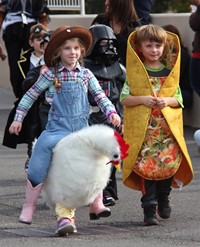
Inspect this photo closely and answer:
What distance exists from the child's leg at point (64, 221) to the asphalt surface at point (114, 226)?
0.06 metres

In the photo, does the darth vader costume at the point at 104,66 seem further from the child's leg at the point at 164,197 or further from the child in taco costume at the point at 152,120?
the child's leg at the point at 164,197

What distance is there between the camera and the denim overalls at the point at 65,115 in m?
7.50

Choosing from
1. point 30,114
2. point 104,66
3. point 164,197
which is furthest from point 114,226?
point 30,114

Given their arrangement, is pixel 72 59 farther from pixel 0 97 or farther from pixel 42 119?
pixel 0 97

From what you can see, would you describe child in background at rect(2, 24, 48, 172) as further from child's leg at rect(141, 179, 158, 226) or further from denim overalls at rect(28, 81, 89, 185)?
child's leg at rect(141, 179, 158, 226)

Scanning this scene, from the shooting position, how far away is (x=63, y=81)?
7637 millimetres

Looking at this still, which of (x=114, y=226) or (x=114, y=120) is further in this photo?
(x=114, y=226)

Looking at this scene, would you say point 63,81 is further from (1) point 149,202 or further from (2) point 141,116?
(1) point 149,202

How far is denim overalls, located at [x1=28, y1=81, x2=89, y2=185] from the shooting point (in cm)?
750

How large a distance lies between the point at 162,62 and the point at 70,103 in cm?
91

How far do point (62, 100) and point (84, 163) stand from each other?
618 mm

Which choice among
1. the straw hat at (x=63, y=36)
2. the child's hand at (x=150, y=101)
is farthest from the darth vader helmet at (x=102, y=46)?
the child's hand at (x=150, y=101)

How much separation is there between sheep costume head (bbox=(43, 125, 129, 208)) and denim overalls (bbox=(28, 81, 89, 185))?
184 mm

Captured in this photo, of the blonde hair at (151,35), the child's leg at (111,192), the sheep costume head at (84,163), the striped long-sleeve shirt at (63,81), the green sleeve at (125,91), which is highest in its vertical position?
the blonde hair at (151,35)
